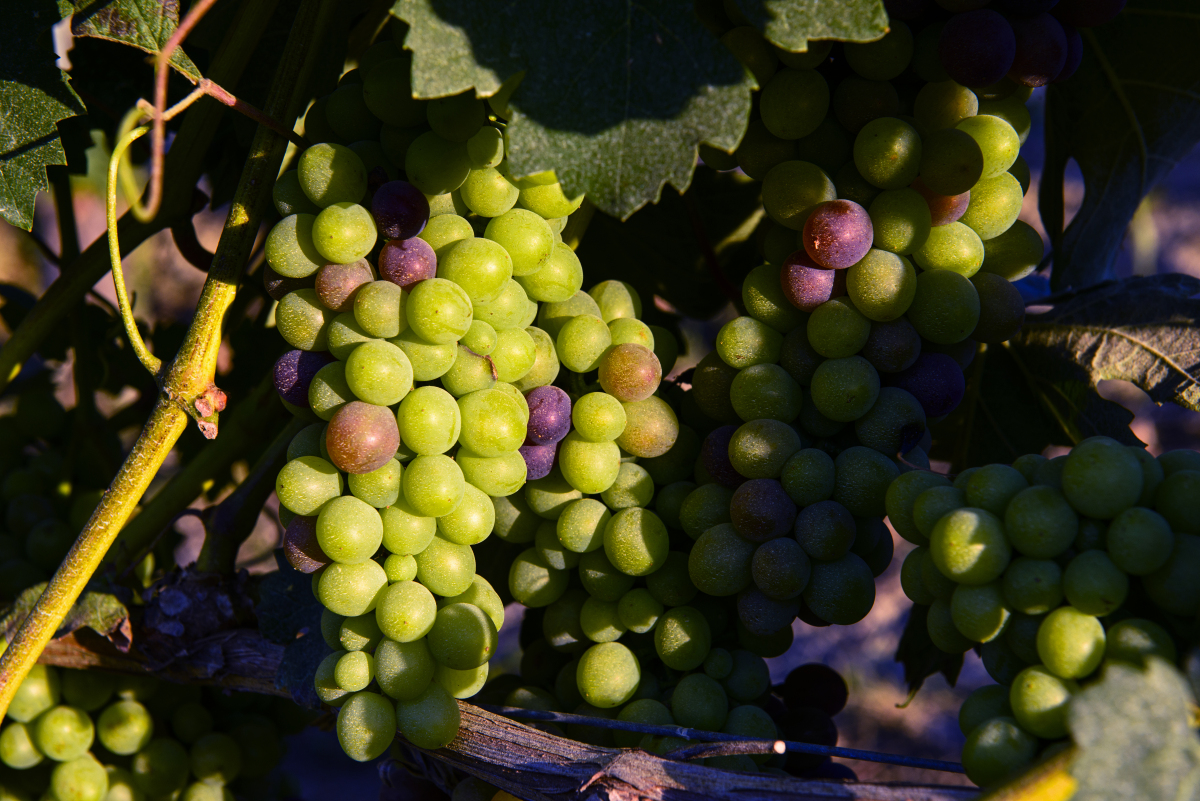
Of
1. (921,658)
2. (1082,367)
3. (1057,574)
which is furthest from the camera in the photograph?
(921,658)

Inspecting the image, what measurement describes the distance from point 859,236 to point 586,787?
37 cm

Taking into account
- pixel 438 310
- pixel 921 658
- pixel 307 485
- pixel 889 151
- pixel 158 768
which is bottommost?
pixel 158 768

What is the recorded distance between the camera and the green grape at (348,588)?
0.50 meters

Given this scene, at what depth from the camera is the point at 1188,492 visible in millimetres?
400

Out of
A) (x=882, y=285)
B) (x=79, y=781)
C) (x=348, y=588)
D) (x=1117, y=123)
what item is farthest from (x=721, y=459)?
(x=79, y=781)

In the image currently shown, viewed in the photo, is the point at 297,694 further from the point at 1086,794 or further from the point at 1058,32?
the point at 1058,32

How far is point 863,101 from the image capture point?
0.53m

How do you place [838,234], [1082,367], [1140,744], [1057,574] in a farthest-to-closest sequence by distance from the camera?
[1082,367] < [838,234] < [1057,574] < [1140,744]

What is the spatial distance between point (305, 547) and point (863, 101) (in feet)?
1.50

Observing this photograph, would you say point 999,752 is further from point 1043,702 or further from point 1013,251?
point 1013,251

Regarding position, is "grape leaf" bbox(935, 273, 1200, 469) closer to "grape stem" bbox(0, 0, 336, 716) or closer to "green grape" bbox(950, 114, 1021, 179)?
"green grape" bbox(950, 114, 1021, 179)

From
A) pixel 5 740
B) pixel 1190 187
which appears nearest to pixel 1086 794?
pixel 5 740

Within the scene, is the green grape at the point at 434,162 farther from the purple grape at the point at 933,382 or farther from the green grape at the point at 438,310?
the purple grape at the point at 933,382

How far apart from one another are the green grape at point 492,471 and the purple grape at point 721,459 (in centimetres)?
13
